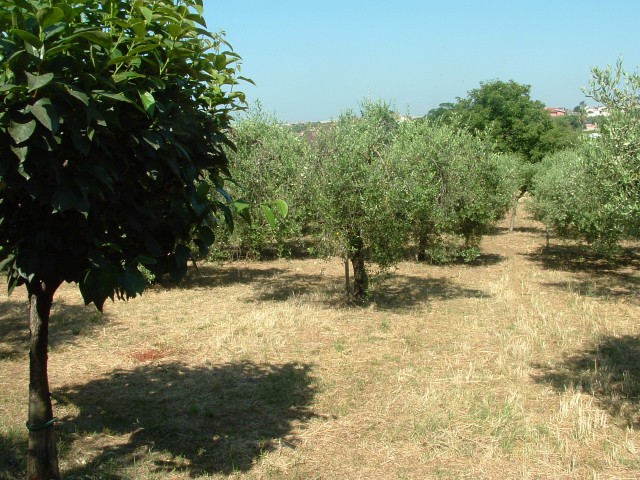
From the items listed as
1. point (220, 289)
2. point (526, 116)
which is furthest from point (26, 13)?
point (526, 116)

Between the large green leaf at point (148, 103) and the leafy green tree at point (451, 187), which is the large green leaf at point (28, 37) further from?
the leafy green tree at point (451, 187)

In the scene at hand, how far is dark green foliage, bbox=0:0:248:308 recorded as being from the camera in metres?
3.02

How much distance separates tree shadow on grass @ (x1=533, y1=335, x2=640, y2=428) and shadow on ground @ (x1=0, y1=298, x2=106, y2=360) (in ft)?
26.3

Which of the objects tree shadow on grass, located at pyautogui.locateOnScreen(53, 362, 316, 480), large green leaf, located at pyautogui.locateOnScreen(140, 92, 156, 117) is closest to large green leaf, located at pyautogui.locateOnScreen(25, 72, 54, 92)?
large green leaf, located at pyautogui.locateOnScreen(140, 92, 156, 117)

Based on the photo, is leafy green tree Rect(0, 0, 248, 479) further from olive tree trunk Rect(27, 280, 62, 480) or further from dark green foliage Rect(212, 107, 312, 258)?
dark green foliage Rect(212, 107, 312, 258)

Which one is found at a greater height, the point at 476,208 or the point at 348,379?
the point at 476,208

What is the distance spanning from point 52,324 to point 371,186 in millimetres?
6886

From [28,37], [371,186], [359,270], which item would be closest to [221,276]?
[359,270]

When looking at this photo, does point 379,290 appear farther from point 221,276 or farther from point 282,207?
point 282,207

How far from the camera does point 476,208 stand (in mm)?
17953

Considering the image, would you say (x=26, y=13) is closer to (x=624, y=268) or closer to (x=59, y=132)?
(x=59, y=132)

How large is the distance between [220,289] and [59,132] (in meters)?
12.1

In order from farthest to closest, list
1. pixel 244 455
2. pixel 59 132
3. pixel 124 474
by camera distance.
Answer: pixel 244 455 → pixel 124 474 → pixel 59 132

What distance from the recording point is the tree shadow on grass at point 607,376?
7012 millimetres
